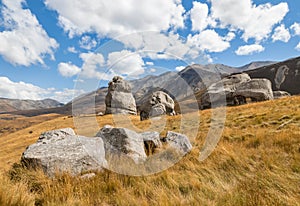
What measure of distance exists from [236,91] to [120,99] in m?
22.1

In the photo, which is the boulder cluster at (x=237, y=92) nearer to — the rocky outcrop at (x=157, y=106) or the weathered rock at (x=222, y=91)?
the weathered rock at (x=222, y=91)

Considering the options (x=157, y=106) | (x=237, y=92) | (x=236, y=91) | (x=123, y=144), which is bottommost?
(x=123, y=144)

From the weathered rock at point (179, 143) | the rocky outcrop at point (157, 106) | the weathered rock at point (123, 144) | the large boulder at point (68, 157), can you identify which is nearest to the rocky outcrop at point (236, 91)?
the rocky outcrop at point (157, 106)

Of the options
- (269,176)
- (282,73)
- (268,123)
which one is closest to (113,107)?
(268,123)

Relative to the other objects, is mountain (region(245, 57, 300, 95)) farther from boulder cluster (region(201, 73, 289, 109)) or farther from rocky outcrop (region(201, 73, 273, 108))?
rocky outcrop (region(201, 73, 273, 108))

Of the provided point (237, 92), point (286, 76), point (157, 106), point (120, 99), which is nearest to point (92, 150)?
point (157, 106)

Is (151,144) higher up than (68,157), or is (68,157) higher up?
(68,157)

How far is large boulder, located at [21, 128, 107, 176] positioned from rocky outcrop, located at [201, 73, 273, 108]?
29.7m

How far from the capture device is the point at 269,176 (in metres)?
5.11

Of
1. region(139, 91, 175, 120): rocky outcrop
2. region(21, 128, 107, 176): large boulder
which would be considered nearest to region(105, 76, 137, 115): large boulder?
region(139, 91, 175, 120): rocky outcrop

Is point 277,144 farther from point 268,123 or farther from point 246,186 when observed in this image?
point 268,123

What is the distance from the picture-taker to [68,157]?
5879 mm

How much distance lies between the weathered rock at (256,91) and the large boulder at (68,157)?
29518mm

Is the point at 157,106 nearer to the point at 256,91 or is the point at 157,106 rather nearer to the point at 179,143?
the point at 256,91
